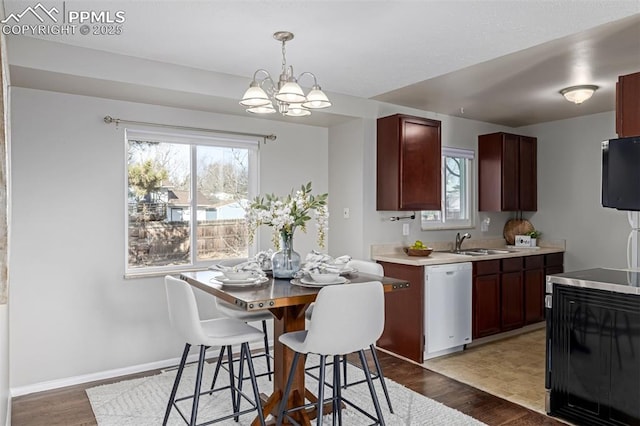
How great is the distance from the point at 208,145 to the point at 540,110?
3.43m

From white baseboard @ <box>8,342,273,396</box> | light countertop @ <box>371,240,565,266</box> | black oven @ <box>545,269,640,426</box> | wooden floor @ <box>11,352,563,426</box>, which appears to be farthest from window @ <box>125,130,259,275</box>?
black oven @ <box>545,269,640,426</box>

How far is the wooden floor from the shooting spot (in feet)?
9.17

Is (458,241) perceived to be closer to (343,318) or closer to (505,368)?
(505,368)

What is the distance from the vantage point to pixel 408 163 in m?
4.21

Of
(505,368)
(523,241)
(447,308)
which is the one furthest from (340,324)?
(523,241)

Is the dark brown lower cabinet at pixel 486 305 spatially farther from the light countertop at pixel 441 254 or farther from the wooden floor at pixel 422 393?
the wooden floor at pixel 422 393

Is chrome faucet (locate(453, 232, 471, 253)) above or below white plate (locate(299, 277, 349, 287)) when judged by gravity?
above

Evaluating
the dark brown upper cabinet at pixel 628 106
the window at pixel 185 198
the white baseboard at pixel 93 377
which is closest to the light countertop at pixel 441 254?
the window at pixel 185 198

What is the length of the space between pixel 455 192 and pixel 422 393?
103 inches

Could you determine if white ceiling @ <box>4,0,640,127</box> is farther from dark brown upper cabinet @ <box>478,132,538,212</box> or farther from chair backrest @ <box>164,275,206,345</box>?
chair backrest @ <box>164,275,206,345</box>

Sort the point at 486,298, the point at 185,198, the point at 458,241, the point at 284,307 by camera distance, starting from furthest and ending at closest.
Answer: the point at 458,241 → the point at 486,298 → the point at 185,198 → the point at 284,307

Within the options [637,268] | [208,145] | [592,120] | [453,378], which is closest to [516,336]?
[453,378]

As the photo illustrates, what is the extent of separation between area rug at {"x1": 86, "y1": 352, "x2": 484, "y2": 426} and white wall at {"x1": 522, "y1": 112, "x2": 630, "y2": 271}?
298 centimetres

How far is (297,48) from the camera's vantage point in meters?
3.01
